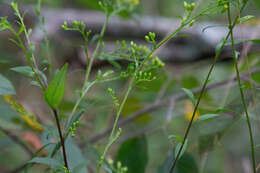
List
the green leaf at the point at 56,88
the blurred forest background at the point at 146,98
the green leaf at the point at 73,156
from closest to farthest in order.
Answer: the green leaf at the point at 56,88, the green leaf at the point at 73,156, the blurred forest background at the point at 146,98

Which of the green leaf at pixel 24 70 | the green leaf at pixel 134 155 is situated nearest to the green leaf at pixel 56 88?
the green leaf at pixel 24 70

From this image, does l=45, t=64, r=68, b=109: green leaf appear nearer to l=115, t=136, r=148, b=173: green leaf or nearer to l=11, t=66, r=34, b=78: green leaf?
l=11, t=66, r=34, b=78: green leaf

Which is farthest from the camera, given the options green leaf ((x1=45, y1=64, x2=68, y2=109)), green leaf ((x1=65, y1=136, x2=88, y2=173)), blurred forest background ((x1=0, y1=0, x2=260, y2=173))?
blurred forest background ((x1=0, y1=0, x2=260, y2=173))

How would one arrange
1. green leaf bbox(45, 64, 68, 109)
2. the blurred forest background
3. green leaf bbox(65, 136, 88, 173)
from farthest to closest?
the blurred forest background
green leaf bbox(65, 136, 88, 173)
green leaf bbox(45, 64, 68, 109)

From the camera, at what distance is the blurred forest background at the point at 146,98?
0.59 meters

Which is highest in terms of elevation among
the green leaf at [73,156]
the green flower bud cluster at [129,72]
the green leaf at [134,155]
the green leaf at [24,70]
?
the green leaf at [24,70]

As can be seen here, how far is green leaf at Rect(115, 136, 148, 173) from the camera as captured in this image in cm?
54

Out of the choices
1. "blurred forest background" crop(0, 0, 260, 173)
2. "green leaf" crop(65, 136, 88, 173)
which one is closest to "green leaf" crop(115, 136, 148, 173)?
"blurred forest background" crop(0, 0, 260, 173)

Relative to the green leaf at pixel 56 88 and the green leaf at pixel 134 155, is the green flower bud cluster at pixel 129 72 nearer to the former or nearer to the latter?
the green leaf at pixel 56 88

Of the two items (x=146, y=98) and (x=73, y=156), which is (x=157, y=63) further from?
(x=146, y=98)

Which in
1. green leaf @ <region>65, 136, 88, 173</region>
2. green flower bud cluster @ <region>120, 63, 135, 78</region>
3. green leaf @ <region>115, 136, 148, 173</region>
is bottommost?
green leaf @ <region>115, 136, 148, 173</region>

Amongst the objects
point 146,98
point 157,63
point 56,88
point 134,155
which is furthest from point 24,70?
point 146,98

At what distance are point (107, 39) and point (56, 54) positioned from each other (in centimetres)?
25

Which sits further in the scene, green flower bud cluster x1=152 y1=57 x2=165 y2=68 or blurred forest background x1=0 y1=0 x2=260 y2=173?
blurred forest background x1=0 y1=0 x2=260 y2=173
